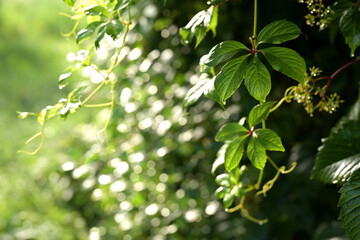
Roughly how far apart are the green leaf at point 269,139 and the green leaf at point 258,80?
0.09 m

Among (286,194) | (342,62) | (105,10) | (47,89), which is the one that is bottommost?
(286,194)

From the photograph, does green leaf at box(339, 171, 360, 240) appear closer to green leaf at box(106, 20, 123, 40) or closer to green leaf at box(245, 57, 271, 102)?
green leaf at box(245, 57, 271, 102)

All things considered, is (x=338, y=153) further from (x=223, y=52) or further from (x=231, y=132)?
(x=223, y=52)

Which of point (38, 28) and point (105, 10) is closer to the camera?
point (105, 10)

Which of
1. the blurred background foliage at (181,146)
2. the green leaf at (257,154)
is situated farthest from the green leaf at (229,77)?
the blurred background foliage at (181,146)

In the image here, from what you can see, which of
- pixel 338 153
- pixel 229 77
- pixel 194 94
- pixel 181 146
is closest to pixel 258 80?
pixel 229 77

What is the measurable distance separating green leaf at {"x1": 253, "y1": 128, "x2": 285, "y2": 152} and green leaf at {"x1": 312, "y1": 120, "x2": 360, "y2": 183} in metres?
0.24

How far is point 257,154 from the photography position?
25.7 inches

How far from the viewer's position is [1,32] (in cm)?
515

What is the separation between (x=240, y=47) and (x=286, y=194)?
3.16 ft

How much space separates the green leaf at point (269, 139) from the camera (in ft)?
Result: 2.08

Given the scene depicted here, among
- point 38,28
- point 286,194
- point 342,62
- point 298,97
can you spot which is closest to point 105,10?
point 298,97

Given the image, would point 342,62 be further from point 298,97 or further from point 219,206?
point 219,206

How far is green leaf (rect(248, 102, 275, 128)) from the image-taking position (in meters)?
0.64
